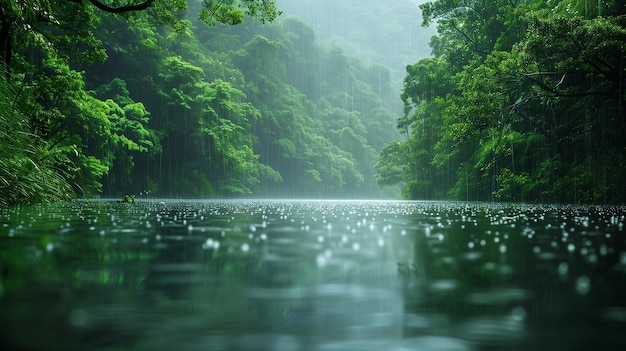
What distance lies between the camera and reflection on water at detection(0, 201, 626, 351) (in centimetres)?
194

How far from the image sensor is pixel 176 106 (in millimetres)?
44812

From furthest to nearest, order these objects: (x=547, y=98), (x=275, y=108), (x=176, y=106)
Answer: (x=275, y=108) < (x=176, y=106) < (x=547, y=98)

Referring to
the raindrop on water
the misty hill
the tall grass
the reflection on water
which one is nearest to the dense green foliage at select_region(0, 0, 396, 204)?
the tall grass

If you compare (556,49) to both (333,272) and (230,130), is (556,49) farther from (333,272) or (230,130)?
(230,130)

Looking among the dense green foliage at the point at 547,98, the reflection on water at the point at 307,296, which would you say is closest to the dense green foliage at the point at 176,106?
the reflection on water at the point at 307,296

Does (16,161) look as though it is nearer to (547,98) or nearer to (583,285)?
(583,285)

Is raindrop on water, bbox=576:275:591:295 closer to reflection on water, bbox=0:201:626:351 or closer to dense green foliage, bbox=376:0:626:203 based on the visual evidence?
reflection on water, bbox=0:201:626:351

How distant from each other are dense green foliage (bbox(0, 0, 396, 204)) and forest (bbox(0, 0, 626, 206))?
13 centimetres

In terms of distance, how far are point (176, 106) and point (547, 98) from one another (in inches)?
1196

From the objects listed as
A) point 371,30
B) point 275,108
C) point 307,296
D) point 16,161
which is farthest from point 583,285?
point 371,30

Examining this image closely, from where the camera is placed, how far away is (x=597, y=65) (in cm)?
2005

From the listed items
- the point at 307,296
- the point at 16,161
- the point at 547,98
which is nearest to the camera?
the point at 307,296

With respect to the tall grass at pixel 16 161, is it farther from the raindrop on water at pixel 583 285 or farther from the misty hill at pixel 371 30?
the misty hill at pixel 371 30

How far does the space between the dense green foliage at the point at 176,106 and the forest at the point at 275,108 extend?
5.1 inches
